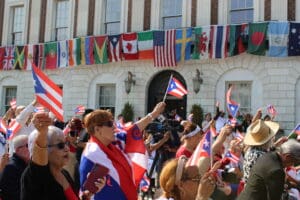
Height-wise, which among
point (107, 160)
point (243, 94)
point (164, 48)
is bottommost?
point (107, 160)

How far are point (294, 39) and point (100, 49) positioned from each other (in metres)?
8.64

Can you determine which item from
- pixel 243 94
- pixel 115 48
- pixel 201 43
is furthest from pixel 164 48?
pixel 243 94

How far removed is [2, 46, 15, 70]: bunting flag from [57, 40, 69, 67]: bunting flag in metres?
3.29

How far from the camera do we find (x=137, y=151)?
16.6 feet

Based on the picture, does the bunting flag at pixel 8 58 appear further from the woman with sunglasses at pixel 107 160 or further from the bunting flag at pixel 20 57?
the woman with sunglasses at pixel 107 160

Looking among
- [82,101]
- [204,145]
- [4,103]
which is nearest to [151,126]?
[204,145]

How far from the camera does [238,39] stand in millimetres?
17797

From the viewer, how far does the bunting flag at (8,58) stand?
953 inches

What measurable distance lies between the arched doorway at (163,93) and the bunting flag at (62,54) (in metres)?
4.68

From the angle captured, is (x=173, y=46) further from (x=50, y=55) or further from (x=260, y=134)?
(x=260, y=134)

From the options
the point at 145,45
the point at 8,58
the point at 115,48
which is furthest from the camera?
the point at 8,58

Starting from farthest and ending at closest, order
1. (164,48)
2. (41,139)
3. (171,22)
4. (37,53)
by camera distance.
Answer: (37,53), (171,22), (164,48), (41,139)

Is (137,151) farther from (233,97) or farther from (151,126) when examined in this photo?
(233,97)

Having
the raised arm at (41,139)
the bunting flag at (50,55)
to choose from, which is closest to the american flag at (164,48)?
the bunting flag at (50,55)
